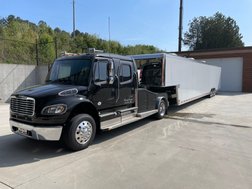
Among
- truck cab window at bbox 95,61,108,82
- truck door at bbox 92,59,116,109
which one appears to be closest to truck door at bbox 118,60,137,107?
truck door at bbox 92,59,116,109

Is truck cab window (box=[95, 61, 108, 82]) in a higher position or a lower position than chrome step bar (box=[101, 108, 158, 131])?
higher

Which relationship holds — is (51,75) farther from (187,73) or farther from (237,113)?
(237,113)

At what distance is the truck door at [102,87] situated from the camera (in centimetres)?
600

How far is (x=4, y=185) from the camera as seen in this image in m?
3.84

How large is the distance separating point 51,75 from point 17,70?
31.2 feet

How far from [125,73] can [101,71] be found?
1.21 m

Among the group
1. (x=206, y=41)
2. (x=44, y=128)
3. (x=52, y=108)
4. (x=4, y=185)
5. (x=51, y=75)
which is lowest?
(x=4, y=185)

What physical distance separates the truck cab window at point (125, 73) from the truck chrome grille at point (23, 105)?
272 cm

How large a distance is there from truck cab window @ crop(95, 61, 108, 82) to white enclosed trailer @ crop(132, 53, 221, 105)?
3.17 meters

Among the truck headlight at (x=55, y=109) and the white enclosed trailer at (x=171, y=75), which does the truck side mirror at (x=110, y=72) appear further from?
the white enclosed trailer at (x=171, y=75)

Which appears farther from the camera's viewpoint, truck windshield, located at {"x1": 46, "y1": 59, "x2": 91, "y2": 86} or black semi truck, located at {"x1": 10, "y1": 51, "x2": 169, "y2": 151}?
truck windshield, located at {"x1": 46, "y1": 59, "x2": 91, "y2": 86}

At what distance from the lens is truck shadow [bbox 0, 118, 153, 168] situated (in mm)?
4969

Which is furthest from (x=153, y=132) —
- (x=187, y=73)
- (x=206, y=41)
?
(x=206, y=41)

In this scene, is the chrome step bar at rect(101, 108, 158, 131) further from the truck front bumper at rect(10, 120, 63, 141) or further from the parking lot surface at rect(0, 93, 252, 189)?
the truck front bumper at rect(10, 120, 63, 141)
